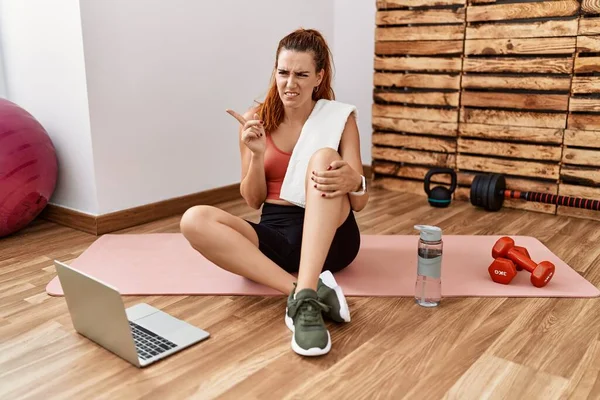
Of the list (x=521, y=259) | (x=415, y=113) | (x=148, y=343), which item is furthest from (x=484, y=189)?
(x=148, y=343)

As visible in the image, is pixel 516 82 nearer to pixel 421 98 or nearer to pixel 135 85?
pixel 421 98

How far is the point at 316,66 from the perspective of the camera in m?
1.78

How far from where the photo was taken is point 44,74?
2627mm

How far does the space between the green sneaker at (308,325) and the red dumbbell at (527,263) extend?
81 centimetres

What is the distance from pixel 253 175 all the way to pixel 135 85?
1141 millimetres

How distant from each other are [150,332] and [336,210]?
64cm

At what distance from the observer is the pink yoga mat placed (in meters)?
1.89

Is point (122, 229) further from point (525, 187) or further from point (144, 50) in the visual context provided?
point (525, 187)

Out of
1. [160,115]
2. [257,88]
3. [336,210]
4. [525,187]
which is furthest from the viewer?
[257,88]

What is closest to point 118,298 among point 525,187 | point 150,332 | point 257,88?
point 150,332

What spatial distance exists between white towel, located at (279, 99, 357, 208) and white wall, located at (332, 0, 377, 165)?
196 centimetres

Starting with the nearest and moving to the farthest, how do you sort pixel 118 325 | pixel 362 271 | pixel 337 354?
pixel 118 325 < pixel 337 354 < pixel 362 271

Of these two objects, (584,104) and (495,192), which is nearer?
(584,104)

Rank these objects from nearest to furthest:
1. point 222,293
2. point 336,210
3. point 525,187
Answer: point 336,210 → point 222,293 → point 525,187
